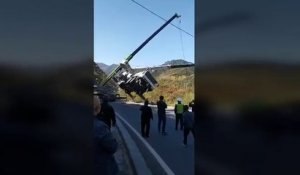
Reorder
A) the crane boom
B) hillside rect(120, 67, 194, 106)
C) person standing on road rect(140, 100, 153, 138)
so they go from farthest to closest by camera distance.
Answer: hillside rect(120, 67, 194, 106) < the crane boom < person standing on road rect(140, 100, 153, 138)

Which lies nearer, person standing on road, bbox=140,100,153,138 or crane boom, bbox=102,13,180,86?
person standing on road, bbox=140,100,153,138

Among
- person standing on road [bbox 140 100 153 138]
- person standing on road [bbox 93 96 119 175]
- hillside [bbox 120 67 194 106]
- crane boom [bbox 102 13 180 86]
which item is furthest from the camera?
hillside [bbox 120 67 194 106]

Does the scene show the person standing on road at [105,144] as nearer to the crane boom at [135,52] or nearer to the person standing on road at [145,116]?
the person standing on road at [145,116]

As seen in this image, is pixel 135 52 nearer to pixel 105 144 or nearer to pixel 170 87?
pixel 170 87

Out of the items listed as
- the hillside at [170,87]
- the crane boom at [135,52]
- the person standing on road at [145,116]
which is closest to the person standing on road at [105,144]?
the person standing on road at [145,116]

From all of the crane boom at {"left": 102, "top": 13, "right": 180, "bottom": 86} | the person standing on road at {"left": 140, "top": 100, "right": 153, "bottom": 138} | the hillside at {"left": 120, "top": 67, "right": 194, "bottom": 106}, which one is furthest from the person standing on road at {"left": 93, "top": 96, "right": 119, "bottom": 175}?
the hillside at {"left": 120, "top": 67, "right": 194, "bottom": 106}

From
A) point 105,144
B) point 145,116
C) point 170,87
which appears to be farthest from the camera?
point 170,87

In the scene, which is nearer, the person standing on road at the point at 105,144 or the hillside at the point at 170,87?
the person standing on road at the point at 105,144

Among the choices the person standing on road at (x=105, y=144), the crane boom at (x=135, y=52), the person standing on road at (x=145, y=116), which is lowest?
the person standing on road at (x=145, y=116)

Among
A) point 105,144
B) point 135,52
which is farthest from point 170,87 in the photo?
point 105,144

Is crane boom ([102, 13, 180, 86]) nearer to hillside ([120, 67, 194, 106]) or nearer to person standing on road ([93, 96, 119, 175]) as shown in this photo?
hillside ([120, 67, 194, 106])
